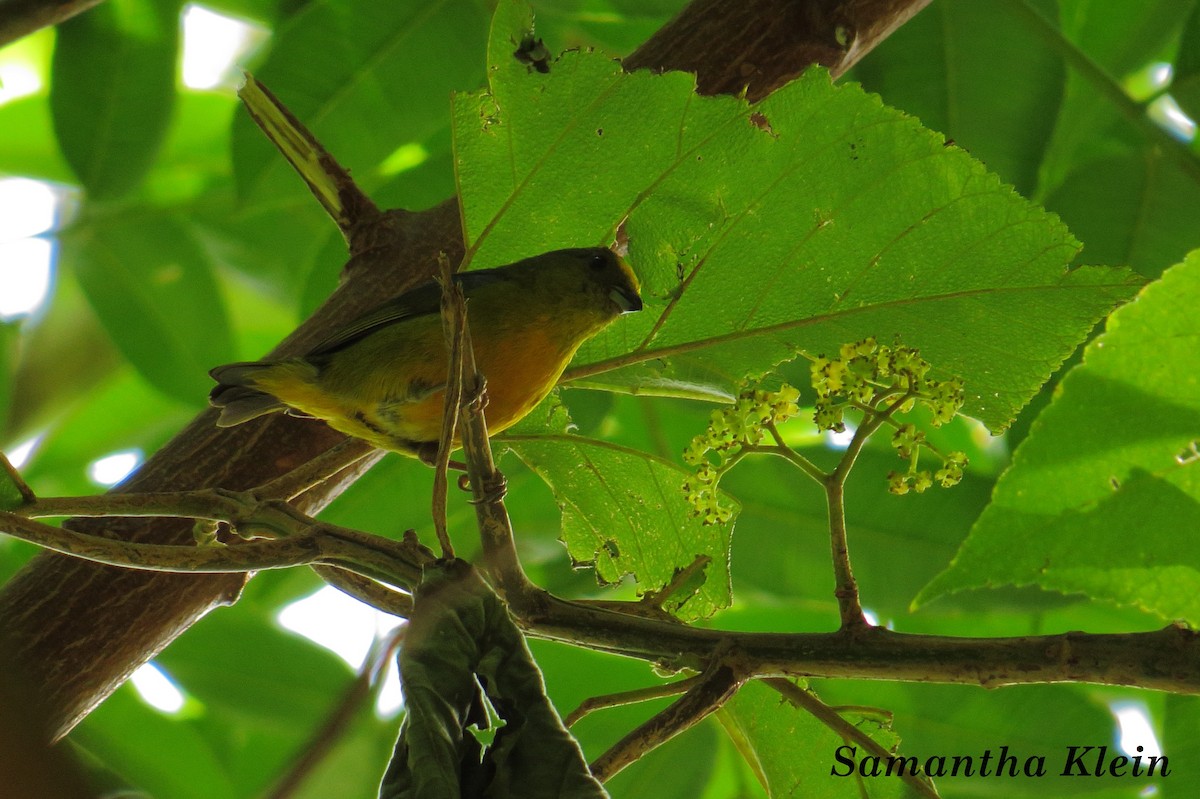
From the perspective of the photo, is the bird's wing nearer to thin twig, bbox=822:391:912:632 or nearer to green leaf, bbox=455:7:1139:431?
green leaf, bbox=455:7:1139:431

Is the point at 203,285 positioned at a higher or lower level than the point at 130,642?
higher

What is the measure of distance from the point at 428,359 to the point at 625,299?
44 cm

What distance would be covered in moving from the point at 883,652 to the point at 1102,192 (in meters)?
1.96

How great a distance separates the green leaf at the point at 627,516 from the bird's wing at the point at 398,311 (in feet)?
1.21

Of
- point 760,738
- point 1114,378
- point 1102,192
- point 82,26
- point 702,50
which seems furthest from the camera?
point 82,26

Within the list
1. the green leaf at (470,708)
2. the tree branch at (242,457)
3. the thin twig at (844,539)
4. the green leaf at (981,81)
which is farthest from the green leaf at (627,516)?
the green leaf at (981,81)

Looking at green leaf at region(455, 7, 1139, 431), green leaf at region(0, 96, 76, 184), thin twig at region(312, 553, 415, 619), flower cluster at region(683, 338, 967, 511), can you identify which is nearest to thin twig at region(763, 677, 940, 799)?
flower cluster at region(683, 338, 967, 511)

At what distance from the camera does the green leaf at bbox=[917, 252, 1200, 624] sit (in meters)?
1.18

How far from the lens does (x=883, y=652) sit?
109 centimetres

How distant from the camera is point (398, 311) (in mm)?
2250

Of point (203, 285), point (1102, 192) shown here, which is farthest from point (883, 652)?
point (203, 285)

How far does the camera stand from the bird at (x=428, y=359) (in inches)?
84.3

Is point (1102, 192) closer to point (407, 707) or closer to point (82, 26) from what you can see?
point (407, 707)

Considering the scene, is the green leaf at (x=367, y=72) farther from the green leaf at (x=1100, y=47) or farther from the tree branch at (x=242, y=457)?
the green leaf at (x=1100, y=47)
